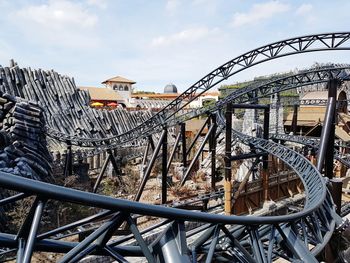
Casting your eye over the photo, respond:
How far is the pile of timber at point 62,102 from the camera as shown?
20516 millimetres

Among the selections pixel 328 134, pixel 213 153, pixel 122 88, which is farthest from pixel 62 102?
pixel 122 88

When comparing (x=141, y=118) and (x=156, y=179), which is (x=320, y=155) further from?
(x=141, y=118)

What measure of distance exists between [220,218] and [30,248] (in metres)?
1.66

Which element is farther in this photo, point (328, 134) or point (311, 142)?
point (311, 142)

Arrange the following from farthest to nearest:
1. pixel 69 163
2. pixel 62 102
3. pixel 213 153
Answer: pixel 62 102
pixel 69 163
pixel 213 153

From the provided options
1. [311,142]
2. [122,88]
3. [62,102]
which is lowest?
[311,142]

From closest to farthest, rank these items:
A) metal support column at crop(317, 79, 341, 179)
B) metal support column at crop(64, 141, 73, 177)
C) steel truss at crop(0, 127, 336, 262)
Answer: steel truss at crop(0, 127, 336, 262) → metal support column at crop(317, 79, 341, 179) → metal support column at crop(64, 141, 73, 177)

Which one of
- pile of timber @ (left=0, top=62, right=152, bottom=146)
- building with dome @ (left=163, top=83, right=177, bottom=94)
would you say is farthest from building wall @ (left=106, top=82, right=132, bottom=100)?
pile of timber @ (left=0, top=62, right=152, bottom=146)

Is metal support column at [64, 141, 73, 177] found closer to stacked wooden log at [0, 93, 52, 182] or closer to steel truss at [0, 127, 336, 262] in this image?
stacked wooden log at [0, 93, 52, 182]

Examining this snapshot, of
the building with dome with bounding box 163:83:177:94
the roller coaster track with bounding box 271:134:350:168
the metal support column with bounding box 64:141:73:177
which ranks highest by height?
the building with dome with bounding box 163:83:177:94

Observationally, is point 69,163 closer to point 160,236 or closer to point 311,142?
point 311,142

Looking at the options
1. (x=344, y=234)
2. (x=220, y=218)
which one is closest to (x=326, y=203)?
(x=344, y=234)

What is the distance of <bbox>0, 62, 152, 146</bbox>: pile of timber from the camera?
20.5m

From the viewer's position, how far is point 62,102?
892 inches
